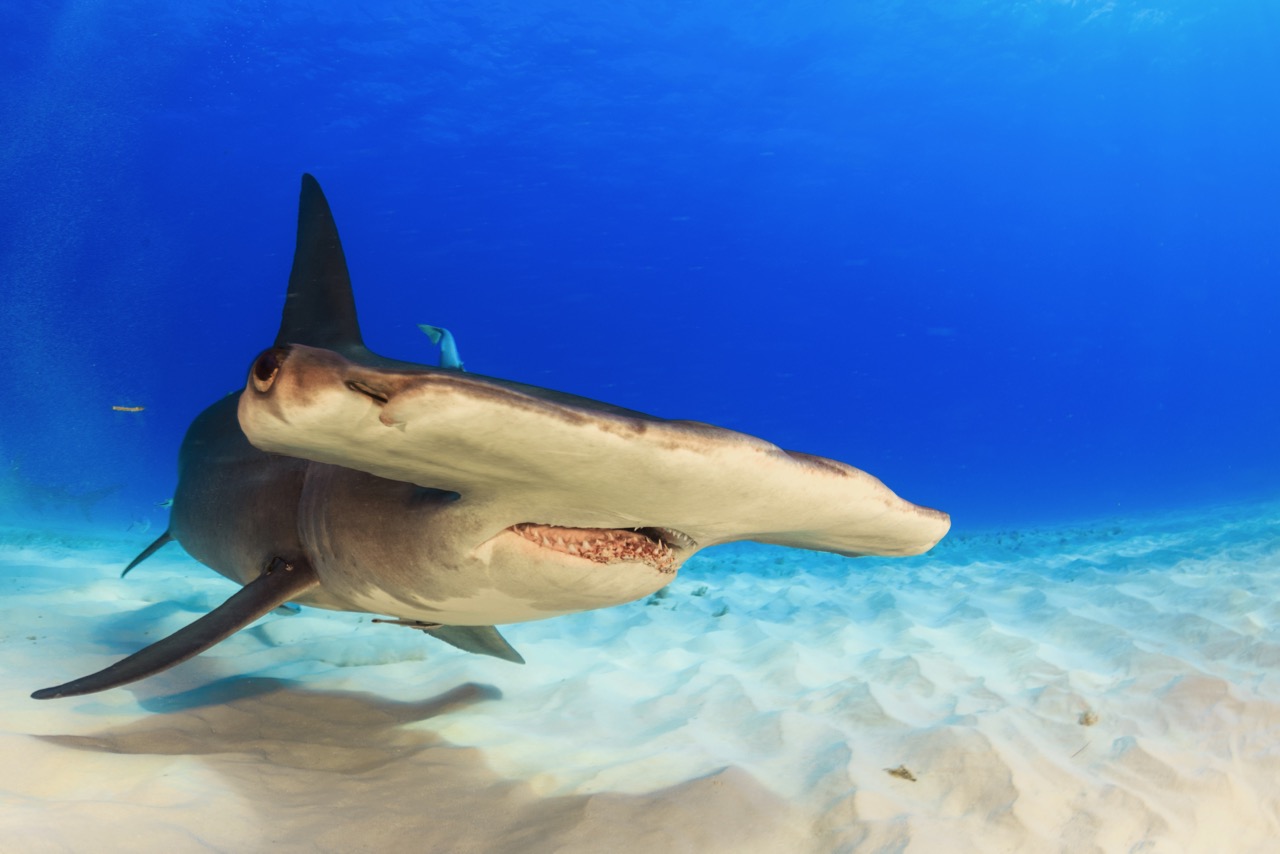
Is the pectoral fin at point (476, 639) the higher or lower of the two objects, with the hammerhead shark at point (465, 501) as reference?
lower

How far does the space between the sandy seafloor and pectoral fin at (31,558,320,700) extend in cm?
25

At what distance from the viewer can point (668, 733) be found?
3.08 metres

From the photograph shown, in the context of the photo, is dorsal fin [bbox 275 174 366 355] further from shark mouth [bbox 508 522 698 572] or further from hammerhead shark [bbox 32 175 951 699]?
shark mouth [bbox 508 522 698 572]

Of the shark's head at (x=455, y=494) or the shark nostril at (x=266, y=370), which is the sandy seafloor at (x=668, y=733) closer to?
the shark's head at (x=455, y=494)

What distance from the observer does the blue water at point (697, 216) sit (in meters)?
40.4

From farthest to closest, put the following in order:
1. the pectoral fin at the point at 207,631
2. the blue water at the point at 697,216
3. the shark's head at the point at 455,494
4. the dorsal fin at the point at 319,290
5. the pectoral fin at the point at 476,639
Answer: the blue water at the point at 697,216 < the dorsal fin at the point at 319,290 < the pectoral fin at the point at 476,639 < the pectoral fin at the point at 207,631 < the shark's head at the point at 455,494

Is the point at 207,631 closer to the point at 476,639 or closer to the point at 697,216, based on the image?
the point at 476,639

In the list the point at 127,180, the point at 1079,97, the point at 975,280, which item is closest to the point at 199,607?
the point at 127,180

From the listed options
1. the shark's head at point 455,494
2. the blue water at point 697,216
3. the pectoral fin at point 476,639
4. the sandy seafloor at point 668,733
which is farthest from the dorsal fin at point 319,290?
the blue water at point 697,216

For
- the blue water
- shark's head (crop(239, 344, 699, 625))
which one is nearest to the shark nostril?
shark's head (crop(239, 344, 699, 625))

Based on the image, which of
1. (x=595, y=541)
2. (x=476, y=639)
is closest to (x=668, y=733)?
(x=476, y=639)

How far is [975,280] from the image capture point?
110 meters

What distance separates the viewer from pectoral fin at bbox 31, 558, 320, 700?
2.02 metres

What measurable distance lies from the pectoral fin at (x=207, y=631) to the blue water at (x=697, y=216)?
20.0 metres
